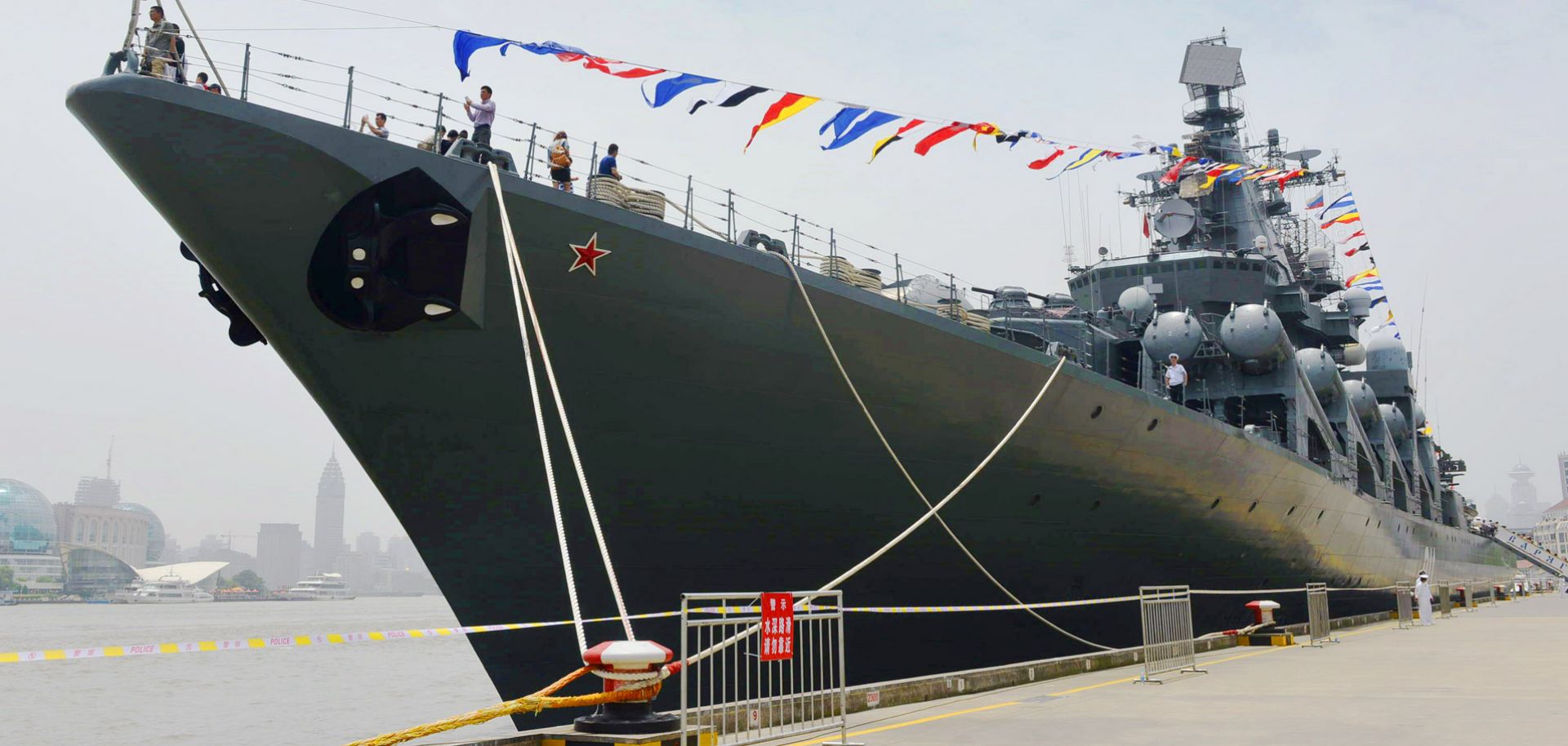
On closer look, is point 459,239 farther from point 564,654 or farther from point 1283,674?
point 1283,674

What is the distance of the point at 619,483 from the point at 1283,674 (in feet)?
21.5

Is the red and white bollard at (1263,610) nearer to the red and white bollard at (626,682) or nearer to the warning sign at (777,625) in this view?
the warning sign at (777,625)

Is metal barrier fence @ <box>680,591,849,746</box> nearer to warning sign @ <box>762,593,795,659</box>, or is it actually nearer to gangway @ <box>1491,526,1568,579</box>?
warning sign @ <box>762,593,795,659</box>

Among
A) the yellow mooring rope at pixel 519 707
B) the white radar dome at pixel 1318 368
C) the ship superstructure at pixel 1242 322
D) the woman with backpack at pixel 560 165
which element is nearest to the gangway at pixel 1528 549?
the ship superstructure at pixel 1242 322

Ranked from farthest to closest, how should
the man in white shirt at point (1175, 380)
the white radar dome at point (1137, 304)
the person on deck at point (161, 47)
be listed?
1. the white radar dome at point (1137, 304)
2. the man in white shirt at point (1175, 380)
3. the person on deck at point (161, 47)

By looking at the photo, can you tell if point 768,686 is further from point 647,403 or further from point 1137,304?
point 1137,304

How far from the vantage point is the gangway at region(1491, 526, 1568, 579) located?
50938 millimetres

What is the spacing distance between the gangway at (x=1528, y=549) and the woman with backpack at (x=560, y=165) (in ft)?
163

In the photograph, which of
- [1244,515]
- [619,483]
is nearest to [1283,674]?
[619,483]

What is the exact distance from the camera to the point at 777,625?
6.83 m

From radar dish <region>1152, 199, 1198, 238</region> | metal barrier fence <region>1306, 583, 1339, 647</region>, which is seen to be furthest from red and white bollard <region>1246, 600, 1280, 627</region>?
radar dish <region>1152, 199, 1198, 238</region>

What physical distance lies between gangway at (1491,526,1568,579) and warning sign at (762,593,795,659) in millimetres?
50592

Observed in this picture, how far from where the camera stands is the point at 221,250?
9.01 meters

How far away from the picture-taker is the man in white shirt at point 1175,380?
1680cm
